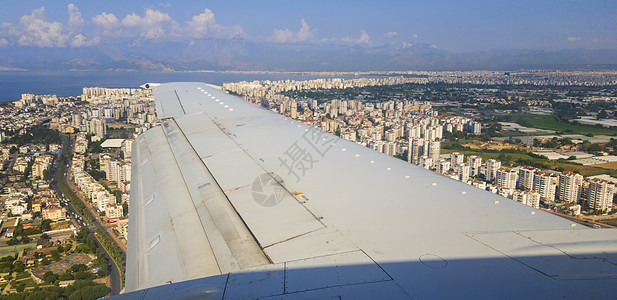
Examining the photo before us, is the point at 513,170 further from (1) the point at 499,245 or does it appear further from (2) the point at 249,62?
(2) the point at 249,62

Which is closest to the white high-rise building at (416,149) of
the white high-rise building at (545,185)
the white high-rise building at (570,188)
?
the white high-rise building at (545,185)

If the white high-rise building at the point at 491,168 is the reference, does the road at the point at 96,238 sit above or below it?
below

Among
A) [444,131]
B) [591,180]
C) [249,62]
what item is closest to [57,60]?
[249,62]

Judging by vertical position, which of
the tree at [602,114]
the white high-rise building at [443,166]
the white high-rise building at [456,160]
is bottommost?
the white high-rise building at [443,166]

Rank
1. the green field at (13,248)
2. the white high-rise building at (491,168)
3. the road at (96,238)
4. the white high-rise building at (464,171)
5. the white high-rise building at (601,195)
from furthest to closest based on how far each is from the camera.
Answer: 1. the white high-rise building at (464,171)
2. the white high-rise building at (491,168)
3. the green field at (13,248)
4. the white high-rise building at (601,195)
5. the road at (96,238)

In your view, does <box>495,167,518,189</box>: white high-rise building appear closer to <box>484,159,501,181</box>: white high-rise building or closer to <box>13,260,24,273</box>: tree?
<box>484,159,501,181</box>: white high-rise building

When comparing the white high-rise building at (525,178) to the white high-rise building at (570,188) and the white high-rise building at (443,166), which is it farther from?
the white high-rise building at (443,166)
